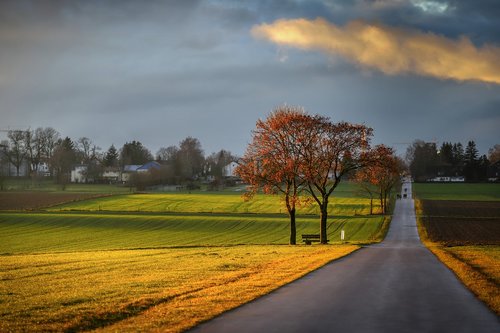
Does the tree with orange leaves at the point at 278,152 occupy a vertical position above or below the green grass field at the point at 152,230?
above

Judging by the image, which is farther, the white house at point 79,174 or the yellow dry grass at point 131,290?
the white house at point 79,174

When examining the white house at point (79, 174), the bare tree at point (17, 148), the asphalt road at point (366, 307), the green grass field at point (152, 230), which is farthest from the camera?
the white house at point (79, 174)

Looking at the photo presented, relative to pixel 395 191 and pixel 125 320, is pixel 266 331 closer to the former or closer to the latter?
pixel 125 320

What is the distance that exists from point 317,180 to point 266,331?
3466 cm

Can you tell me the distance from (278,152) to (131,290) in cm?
2922

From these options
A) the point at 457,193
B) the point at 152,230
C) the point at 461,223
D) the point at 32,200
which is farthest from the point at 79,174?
the point at 461,223

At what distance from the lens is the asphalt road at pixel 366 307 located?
12242mm

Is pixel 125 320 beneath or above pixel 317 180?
beneath

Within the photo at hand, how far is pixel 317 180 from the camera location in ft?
151

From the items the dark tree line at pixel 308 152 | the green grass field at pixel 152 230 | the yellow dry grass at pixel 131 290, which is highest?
the dark tree line at pixel 308 152

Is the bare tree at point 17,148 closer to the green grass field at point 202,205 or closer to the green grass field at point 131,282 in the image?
the green grass field at point 202,205

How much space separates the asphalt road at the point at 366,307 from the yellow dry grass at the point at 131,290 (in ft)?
2.63

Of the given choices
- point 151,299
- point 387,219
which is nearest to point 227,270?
point 151,299

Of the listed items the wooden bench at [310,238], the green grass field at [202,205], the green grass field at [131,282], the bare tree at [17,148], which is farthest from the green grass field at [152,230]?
the bare tree at [17,148]
